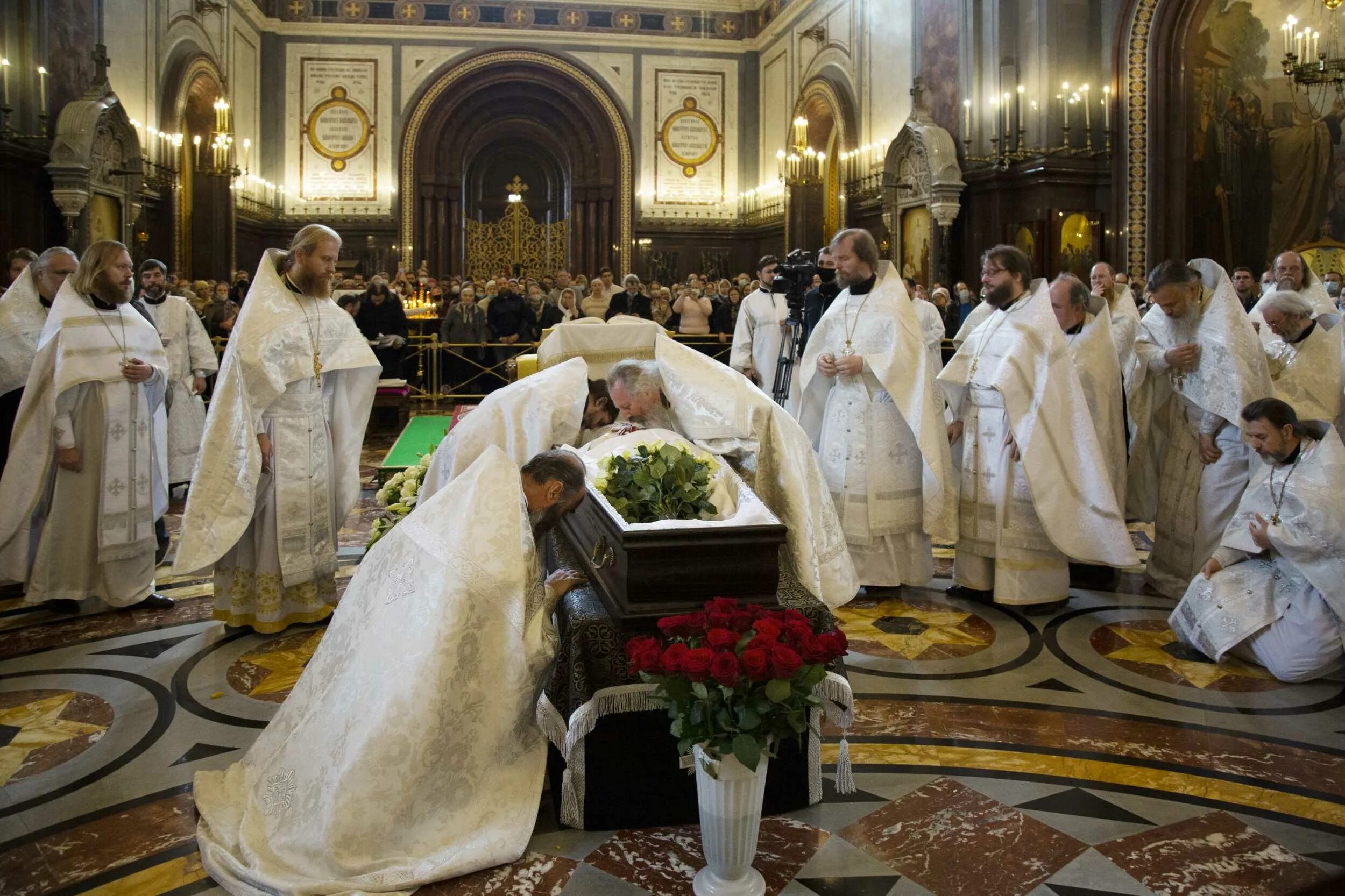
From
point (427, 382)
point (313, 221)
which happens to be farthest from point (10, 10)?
point (313, 221)

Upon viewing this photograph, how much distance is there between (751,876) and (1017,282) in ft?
12.2

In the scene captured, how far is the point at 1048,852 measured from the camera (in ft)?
10.1

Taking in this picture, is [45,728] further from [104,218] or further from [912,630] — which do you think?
[104,218]

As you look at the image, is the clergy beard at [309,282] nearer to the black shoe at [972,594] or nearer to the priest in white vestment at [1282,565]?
the black shoe at [972,594]

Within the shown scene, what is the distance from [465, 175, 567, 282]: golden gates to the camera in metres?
26.1

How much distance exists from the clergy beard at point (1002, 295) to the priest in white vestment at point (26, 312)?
189 inches

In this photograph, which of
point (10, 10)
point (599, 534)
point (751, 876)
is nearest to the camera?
point (751, 876)

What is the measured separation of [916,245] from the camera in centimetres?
1639

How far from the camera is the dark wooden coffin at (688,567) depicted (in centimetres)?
313

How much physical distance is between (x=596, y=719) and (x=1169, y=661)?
297 cm

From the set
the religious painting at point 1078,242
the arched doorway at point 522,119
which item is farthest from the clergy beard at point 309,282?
the arched doorway at point 522,119

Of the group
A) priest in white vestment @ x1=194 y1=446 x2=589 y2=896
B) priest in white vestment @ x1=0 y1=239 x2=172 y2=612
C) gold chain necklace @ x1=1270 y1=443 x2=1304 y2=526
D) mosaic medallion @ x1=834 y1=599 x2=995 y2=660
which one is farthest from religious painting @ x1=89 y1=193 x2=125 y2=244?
gold chain necklace @ x1=1270 y1=443 x2=1304 y2=526

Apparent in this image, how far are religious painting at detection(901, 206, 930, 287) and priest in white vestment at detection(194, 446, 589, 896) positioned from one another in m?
13.5

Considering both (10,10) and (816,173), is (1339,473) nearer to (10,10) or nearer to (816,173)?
(10,10)
